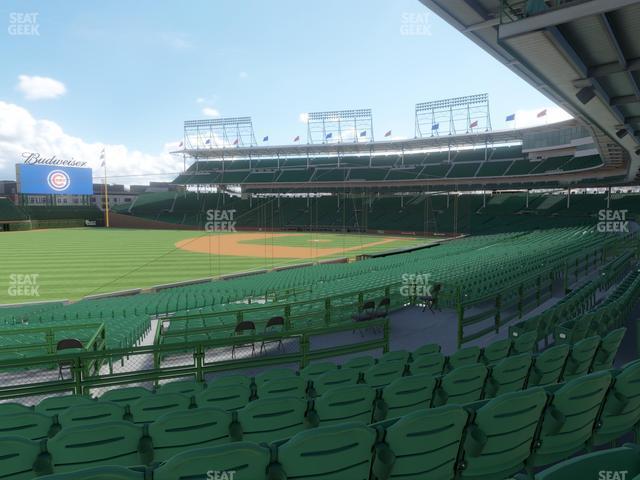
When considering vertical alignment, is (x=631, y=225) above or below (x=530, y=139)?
below

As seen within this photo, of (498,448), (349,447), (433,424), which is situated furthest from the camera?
(498,448)

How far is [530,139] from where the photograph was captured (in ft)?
165

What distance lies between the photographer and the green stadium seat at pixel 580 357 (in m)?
4.23

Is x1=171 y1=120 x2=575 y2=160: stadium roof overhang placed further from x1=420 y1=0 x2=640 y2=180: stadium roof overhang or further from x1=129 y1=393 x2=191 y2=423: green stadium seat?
x1=129 y1=393 x2=191 y2=423: green stadium seat

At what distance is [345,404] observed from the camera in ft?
10.6

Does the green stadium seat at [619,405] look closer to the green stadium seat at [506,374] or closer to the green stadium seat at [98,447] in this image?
the green stadium seat at [506,374]

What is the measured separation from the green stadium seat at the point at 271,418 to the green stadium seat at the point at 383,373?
4.45ft

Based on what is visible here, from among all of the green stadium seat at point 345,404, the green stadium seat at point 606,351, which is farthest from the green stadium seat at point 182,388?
the green stadium seat at point 606,351

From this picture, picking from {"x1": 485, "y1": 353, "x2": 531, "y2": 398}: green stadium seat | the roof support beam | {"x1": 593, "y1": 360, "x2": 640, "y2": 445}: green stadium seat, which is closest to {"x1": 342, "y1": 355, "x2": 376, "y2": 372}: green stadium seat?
{"x1": 485, "y1": 353, "x2": 531, "y2": 398}: green stadium seat

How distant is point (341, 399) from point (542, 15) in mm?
5620

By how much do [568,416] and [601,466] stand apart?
3.30 ft

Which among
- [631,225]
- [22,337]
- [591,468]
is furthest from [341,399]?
[631,225]

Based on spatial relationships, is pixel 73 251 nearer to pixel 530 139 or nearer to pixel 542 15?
pixel 542 15

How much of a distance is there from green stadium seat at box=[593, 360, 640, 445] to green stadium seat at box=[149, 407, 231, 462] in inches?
110
